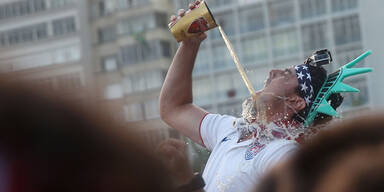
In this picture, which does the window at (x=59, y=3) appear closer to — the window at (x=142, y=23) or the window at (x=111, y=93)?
the window at (x=142, y=23)

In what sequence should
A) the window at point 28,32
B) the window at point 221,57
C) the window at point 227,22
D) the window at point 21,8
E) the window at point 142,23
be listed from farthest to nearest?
the window at point 21,8 < the window at point 28,32 < the window at point 142,23 < the window at point 227,22 < the window at point 221,57

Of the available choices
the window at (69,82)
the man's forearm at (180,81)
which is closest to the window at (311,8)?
the man's forearm at (180,81)

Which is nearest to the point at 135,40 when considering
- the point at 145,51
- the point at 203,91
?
the point at 145,51

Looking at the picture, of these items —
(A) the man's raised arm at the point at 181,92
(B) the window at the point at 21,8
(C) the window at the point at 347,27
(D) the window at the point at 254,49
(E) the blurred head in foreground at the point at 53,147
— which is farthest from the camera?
(B) the window at the point at 21,8

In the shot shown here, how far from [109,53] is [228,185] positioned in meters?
38.3

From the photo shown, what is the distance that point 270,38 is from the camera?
37969 mm

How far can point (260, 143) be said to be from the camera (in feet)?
8.48

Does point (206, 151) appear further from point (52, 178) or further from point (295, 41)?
point (295, 41)

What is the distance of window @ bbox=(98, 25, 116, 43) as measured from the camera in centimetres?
4130

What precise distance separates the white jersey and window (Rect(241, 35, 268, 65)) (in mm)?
34930

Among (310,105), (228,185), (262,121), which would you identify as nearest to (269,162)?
(228,185)

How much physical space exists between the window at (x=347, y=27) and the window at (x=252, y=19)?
323cm

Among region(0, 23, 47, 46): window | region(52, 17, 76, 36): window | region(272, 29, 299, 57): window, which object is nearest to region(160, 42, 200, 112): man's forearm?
region(272, 29, 299, 57): window

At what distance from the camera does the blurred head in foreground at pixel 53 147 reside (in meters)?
0.93
